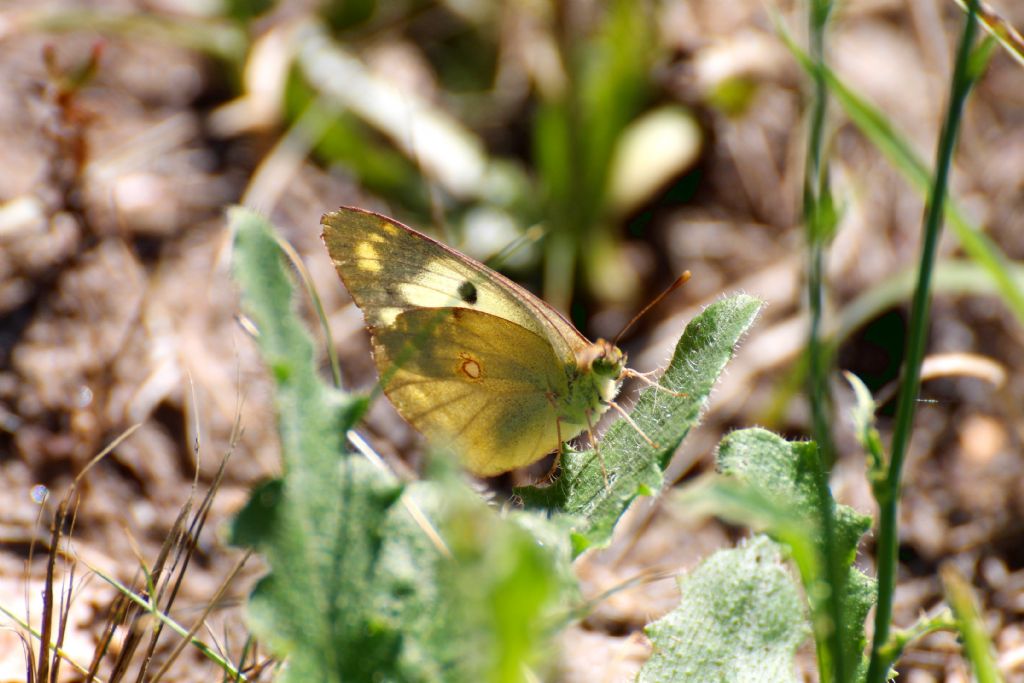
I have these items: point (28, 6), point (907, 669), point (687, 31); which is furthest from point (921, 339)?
Answer: point (28, 6)

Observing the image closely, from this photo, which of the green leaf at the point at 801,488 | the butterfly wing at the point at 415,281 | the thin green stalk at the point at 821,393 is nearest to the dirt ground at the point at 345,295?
the butterfly wing at the point at 415,281

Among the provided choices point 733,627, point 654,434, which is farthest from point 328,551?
point 733,627

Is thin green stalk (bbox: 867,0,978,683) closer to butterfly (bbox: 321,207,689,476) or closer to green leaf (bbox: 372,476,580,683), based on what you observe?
green leaf (bbox: 372,476,580,683)

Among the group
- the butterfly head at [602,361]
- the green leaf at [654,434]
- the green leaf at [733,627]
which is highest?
the butterfly head at [602,361]

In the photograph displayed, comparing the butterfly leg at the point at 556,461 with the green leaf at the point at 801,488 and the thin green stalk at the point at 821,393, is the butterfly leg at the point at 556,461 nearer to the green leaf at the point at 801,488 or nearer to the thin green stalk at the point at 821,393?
the green leaf at the point at 801,488

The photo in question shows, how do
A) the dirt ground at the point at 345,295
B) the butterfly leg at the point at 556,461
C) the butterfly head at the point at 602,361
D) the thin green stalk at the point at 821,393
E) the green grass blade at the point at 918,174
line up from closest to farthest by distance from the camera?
the thin green stalk at the point at 821,393 < the green grass blade at the point at 918,174 < the butterfly leg at the point at 556,461 < the butterfly head at the point at 602,361 < the dirt ground at the point at 345,295

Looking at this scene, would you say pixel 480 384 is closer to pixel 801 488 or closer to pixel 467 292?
pixel 467 292

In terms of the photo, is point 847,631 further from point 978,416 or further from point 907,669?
point 978,416
